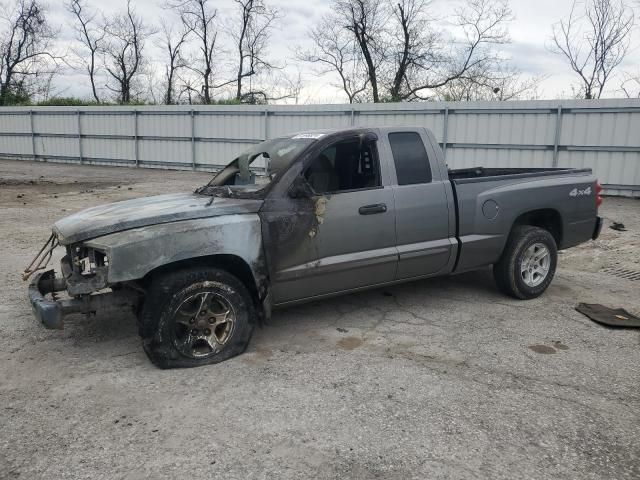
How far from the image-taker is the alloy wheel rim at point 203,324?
3891 mm

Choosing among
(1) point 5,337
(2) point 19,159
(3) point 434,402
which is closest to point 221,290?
(3) point 434,402

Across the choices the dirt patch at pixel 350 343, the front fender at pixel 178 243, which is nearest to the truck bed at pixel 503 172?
the dirt patch at pixel 350 343

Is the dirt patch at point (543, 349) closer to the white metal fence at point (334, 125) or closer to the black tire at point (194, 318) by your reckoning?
the black tire at point (194, 318)

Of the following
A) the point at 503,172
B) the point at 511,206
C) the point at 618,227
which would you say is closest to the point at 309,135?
Answer: the point at 511,206

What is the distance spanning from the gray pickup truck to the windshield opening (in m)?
0.02

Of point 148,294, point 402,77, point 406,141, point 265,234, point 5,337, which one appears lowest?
point 5,337

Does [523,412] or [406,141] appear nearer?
[523,412]

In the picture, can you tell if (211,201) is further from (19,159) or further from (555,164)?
(19,159)

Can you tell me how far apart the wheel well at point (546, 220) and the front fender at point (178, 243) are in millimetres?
2954

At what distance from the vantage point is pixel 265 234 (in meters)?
4.15

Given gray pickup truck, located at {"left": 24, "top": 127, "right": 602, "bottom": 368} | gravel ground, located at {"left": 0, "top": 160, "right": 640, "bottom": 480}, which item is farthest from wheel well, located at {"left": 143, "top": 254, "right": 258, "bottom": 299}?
gravel ground, located at {"left": 0, "top": 160, "right": 640, "bottom": 480}

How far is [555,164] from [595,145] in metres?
1.01

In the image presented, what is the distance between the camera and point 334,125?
1739 centimetres

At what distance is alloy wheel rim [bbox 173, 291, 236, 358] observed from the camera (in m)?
3.89
